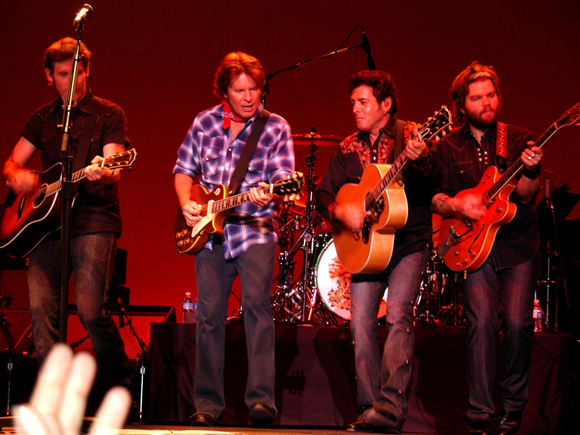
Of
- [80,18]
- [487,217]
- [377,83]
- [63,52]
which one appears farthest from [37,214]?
[487,217]

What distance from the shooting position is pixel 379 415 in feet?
11.3

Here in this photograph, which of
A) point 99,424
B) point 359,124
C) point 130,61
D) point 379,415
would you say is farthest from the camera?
point 130,61

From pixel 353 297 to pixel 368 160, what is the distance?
85cm

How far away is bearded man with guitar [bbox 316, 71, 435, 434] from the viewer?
352cm

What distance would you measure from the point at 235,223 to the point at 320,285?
2734 millimetres

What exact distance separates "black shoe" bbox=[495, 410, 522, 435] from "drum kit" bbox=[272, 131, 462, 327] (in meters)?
2.18

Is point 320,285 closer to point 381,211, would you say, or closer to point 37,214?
point 381,211

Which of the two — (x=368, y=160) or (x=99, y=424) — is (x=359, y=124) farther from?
(x=99, y=424)

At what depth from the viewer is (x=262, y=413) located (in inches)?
136

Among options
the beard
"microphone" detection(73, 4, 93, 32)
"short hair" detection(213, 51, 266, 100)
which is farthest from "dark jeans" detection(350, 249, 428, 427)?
"microphone" detection(73, 4, 93, 32)

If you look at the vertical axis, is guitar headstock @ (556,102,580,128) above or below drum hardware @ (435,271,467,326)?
above

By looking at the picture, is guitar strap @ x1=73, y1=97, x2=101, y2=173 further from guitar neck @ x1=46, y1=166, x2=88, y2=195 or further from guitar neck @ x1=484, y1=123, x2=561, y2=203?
guitar neck @ x1=484, y1=123, x2=561, y2=203

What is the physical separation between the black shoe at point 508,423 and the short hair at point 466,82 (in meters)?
1.77

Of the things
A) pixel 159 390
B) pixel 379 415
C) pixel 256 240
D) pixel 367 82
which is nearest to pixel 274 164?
pixel 256 240
